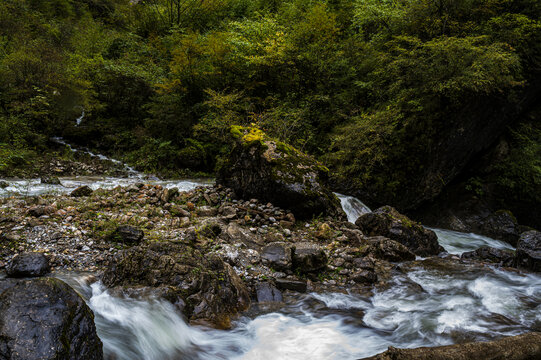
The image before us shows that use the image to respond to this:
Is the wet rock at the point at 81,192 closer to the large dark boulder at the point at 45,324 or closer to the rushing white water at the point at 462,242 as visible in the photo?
the large dark boulder at the point at 45,324

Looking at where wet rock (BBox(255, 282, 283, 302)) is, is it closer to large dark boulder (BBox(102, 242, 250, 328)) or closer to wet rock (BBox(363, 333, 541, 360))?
large dark boulder (BBox(102, 242, 250, 328))

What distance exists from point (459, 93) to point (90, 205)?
1095 centimetres

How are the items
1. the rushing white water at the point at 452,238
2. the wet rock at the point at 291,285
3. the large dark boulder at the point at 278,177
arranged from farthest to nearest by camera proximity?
the rushing white water at the point at 452,238 < the large dark boulder at the point at 278,177 < the wet rock at the point at 291,285

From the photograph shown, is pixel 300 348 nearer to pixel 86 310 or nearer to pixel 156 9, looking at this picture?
pixel 86 310

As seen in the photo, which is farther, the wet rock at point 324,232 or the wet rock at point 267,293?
the wet rock at point 324,232

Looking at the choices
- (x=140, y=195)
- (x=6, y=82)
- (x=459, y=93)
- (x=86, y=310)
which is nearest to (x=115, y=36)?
(x=6, y=82)

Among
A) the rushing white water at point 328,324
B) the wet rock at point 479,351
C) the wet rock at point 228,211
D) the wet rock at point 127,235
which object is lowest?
the rushing white water at point 328,324

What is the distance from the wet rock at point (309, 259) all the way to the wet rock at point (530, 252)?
455cm

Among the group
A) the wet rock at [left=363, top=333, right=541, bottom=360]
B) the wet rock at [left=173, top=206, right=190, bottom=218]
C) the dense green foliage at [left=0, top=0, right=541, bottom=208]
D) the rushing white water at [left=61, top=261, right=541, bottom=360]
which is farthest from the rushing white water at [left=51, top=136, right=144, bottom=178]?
the wet rock at [left=363, top=333, right=541, bottom=360]

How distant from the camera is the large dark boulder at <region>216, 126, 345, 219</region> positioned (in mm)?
7000

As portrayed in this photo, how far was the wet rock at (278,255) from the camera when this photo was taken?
187 inches

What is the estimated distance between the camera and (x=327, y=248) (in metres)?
5.68

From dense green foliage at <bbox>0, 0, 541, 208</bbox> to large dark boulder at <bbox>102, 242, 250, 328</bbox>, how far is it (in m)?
6.76

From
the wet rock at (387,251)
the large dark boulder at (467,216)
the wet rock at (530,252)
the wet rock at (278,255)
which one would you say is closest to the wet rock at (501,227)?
the large dark boulder at (467,216)
